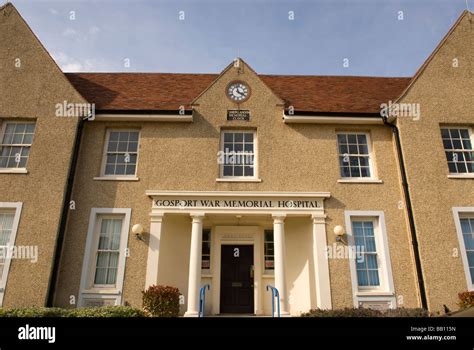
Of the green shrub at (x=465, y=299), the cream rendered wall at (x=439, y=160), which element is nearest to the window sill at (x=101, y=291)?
the cream rendered wall at (x=439, y=160)

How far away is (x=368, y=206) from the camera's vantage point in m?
11.1

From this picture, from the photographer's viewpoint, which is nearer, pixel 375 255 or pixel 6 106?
pixel 375 255

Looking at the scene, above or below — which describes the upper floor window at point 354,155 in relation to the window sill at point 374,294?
above

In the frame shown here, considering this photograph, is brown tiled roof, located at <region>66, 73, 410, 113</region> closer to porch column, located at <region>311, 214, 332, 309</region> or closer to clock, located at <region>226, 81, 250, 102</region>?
clock, located at <region>226, 81, 250, 102</region>

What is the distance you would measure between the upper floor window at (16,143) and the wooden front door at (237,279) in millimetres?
7765

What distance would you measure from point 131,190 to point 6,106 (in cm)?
547

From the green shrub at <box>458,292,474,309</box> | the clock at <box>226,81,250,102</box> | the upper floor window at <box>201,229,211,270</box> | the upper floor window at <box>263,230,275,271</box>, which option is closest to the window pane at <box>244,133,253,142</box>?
the clock at <box>226,81,250,102</box>

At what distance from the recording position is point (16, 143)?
37.7 feet

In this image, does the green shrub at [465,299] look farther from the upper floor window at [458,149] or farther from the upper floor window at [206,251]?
the upper floor window at [206,251]

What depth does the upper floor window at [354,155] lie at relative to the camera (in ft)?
38.7

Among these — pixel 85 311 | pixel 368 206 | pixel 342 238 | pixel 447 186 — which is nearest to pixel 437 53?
pixel 447 186

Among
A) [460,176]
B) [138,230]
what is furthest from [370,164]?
[138,230]

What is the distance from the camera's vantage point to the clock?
40.9ft

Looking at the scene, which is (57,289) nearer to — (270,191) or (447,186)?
(270,191)
